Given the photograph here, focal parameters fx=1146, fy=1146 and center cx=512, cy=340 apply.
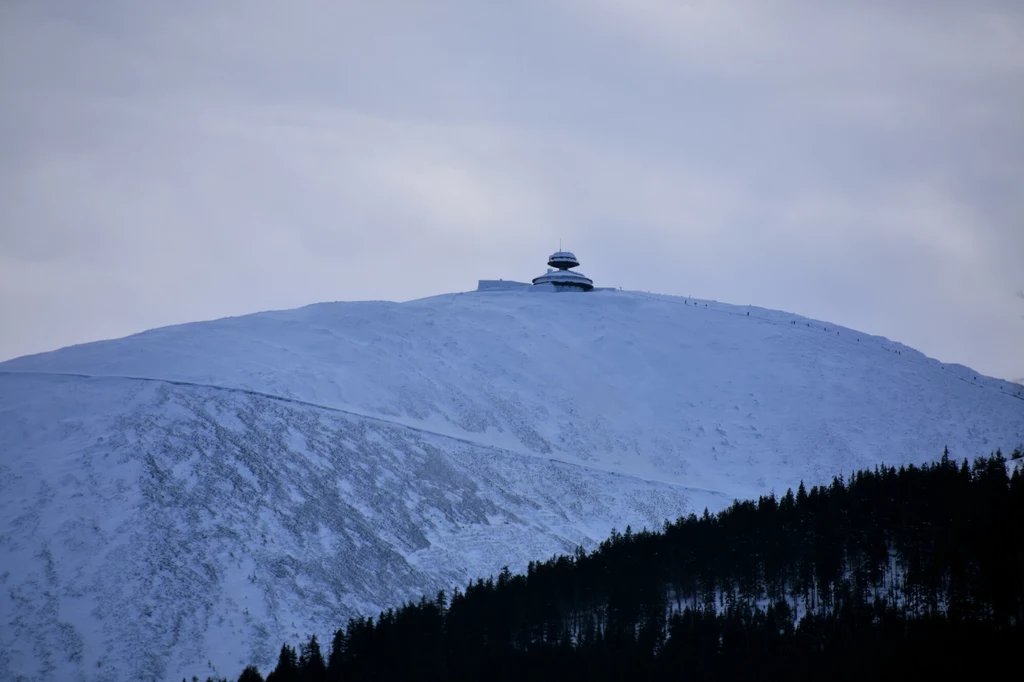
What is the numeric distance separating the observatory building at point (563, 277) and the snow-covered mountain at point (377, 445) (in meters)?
7.47

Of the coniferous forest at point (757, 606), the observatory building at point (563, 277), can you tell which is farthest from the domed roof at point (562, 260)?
the coniferous forest at point (757, 606)

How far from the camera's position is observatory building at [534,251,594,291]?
131875mm

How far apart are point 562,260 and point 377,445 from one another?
61.4m

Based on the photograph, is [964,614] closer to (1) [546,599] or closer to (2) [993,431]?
(1) [546,599]

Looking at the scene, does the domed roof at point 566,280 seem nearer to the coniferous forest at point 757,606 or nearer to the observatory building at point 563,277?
the observatory building at point 563,277

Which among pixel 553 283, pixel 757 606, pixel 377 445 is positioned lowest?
pixel 757 606

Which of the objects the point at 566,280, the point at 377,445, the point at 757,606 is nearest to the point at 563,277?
the point at 566,280

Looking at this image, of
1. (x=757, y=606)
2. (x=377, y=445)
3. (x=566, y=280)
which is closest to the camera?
(x=757, y=606)

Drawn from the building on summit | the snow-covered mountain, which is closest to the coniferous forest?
the snow-covered mountain

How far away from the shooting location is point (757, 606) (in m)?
63.7

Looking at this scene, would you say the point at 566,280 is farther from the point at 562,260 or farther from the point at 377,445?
the point at 377,445

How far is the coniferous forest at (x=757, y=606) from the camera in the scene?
56312 mm

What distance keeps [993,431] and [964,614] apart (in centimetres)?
4463

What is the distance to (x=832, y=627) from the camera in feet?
193
